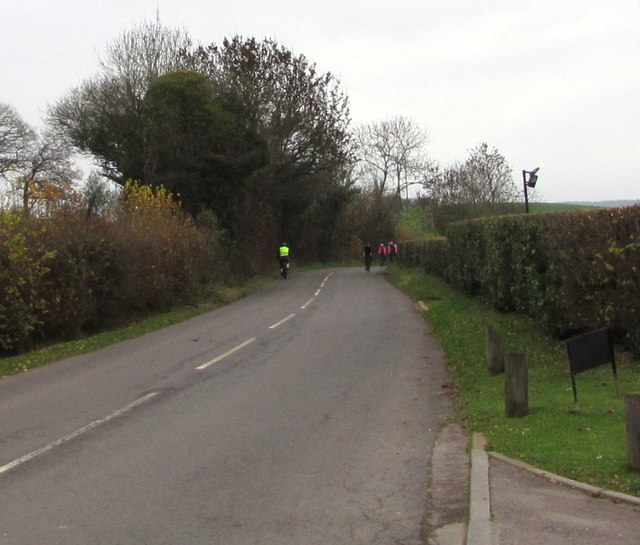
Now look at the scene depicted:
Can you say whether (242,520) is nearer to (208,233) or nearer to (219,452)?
(219,452)

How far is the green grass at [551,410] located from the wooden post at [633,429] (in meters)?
0.11

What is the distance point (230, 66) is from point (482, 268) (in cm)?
2635

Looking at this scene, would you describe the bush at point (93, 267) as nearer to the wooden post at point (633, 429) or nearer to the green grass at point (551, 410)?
the green grass at point (551, 410)

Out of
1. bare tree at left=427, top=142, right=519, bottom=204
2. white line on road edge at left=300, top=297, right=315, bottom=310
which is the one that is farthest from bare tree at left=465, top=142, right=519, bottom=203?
white line on road edge at left=300, top=297, right=315, bottom=310

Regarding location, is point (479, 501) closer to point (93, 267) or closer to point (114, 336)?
point (114, 336)

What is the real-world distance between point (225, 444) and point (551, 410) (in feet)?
12.1

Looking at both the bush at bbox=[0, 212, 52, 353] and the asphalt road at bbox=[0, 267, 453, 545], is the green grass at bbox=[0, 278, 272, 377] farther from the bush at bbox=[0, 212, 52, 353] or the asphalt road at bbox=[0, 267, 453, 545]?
the asphalt road at bbox=[0, 267, 453, 545]

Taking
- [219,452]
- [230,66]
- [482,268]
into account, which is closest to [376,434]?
[219,452]

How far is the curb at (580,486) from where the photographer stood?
220 inches

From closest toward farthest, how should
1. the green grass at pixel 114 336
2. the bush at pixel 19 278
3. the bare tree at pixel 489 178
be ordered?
1. the green grass at pixel 114 336
2. the bush at pixel 19 278
3. the bare tree at pixel 489 178

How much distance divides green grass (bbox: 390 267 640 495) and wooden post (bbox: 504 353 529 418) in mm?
124

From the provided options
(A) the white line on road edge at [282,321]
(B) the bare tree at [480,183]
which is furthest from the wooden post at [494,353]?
(B) the bare tree at [480,183]

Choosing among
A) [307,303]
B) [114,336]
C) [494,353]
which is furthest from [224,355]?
[307,303]

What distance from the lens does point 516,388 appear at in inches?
328
